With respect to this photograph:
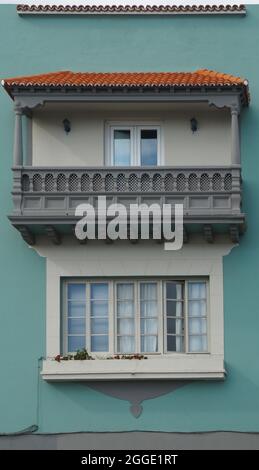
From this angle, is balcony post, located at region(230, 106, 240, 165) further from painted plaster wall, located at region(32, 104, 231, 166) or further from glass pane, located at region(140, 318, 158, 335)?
glass pane, located at region(140, 318, 158, 335)

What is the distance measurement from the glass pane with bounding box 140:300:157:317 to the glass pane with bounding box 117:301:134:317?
0.22 metres

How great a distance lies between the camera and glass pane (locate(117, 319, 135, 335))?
32344mm

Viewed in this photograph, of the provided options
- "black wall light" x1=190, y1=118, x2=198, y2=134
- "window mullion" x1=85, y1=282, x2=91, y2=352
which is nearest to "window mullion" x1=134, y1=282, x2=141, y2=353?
"window mullion" x1=85, y1=282, x2=91, y2=352

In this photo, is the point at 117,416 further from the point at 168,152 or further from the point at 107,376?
the point at 168,152

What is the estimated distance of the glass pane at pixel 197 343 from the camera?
3222 centimetres

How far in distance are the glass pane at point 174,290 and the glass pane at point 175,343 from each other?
86cm

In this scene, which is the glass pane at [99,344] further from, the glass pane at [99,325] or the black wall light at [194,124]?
the black wall light at [194,124]

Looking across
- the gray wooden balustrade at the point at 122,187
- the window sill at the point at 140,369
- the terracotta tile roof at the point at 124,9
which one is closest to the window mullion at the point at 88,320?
the window sill at the point at 140,369

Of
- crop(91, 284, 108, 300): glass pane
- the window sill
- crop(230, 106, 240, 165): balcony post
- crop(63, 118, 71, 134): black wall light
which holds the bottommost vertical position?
the window sill

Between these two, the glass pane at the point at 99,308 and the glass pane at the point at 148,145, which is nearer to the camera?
the glass pane at the point at 99,308

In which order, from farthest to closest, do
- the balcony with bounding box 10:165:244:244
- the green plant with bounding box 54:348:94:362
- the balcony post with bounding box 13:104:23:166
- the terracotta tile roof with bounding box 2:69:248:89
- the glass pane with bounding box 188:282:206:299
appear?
the glass pane with bounding box 188:282:206:299 → the balcony post with bounding box 13:104:23:166 → the terracotta tile roof with bounding box 2:69:248:89 → the balcony with bounding box 10:165:244:244 → the green plant with bounding box 54:348:94:362

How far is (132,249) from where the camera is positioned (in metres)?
32.4

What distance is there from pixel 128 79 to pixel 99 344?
226 inches
